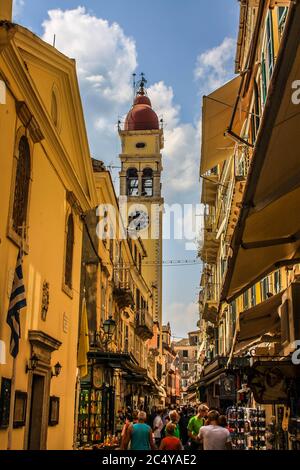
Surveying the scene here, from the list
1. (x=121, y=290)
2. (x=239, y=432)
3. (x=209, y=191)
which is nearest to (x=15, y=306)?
(x=239, y=432)

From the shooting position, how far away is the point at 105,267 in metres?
23.0

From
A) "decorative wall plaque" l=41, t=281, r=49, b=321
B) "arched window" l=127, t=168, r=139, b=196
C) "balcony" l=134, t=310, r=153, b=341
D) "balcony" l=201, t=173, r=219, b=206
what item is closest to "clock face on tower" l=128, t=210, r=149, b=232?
"arched window" l=127, t=168, r=139, b=196

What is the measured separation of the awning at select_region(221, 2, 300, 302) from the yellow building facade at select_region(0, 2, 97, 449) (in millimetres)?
4177

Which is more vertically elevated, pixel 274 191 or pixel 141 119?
pixel 141 119

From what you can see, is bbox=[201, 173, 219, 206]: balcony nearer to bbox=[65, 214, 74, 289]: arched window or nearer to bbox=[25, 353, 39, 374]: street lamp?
bbox=[65, 214, 74, 289]: arched window

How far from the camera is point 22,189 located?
10.5 m

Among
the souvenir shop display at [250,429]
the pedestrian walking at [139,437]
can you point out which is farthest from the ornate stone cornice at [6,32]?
the souvenir shop display at [250,429]

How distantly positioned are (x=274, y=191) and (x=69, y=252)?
34.3 ft

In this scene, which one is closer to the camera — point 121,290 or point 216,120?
point 216,120

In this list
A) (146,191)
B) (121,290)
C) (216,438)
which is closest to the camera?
(216,438)

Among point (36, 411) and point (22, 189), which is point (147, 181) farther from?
point (22, 189)

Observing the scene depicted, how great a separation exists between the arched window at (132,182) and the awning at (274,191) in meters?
45.3
